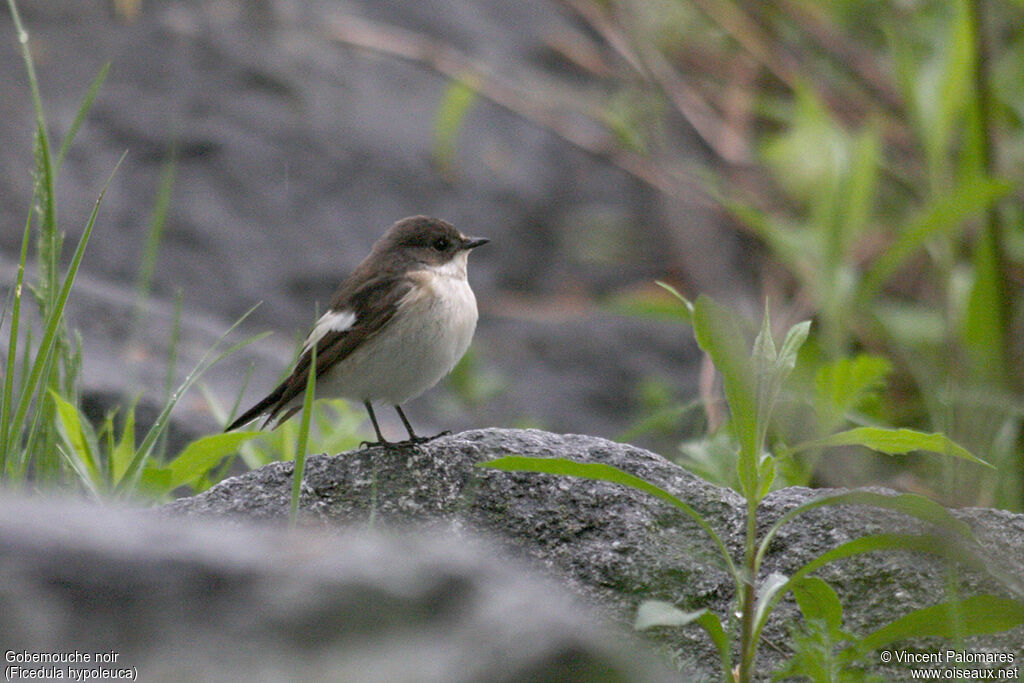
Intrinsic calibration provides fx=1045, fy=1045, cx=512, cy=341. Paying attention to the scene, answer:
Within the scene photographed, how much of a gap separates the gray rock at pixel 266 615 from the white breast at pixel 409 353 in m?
2.85

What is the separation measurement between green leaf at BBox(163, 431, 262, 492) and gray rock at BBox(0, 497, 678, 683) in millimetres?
1698

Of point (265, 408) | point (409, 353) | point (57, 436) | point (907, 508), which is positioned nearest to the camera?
point (907, 508)

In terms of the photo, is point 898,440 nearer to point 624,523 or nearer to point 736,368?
point 736,368

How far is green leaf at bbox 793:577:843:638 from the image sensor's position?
221cm

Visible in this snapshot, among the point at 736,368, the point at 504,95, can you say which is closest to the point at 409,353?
the point at 736,368

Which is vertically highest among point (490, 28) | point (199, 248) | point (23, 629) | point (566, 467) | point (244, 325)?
point (490, 28)

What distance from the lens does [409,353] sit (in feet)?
14.0

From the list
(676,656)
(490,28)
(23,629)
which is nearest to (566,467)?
(676,656)

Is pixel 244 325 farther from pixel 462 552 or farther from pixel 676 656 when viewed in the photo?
pixel 462 552

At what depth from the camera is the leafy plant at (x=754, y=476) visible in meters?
2.17

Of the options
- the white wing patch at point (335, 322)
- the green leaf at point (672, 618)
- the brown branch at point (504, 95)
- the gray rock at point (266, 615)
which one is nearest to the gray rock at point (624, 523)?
the green leaf at point (672, 618)

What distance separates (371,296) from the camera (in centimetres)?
452

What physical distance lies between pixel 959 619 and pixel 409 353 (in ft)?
8.47

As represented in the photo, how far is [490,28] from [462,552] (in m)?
8.97
